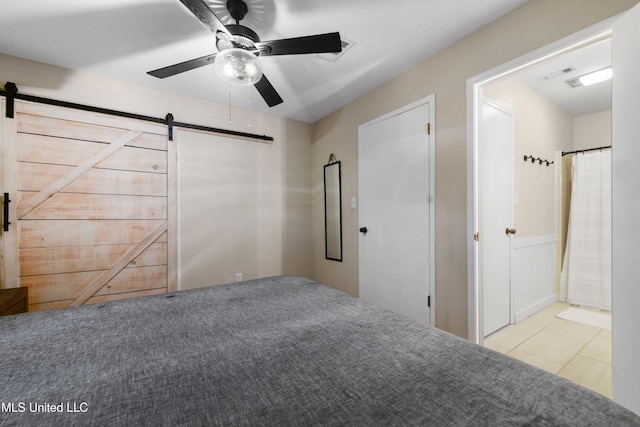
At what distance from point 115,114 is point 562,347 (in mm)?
4482

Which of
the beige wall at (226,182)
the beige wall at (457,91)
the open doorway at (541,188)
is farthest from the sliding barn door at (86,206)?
the open doorway at (541,188)

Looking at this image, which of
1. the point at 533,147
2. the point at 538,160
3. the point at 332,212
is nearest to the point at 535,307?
the point at 538,160

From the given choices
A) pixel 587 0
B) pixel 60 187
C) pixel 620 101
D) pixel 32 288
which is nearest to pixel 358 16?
pixel 587 0

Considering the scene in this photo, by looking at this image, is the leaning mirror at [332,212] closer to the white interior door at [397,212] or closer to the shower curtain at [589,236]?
the white interior door at [397,212]

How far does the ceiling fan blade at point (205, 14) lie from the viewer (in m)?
1.18

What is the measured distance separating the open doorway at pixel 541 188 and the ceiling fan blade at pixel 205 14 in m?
1.70

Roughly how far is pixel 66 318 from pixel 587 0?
119 inches

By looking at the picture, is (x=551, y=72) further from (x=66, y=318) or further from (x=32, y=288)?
A: (x=32, y=288)

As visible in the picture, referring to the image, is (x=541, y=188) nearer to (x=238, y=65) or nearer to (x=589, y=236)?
(x=589, y=236)

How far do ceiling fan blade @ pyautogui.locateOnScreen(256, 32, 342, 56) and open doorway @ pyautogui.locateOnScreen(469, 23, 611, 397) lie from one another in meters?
1.14

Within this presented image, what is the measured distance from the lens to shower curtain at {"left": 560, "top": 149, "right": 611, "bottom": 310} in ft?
10.1

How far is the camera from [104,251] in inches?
97.3

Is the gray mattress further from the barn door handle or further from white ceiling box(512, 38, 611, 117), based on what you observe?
white ceiling box(512, 38, 611, 117)

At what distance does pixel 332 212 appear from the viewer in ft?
11.1
